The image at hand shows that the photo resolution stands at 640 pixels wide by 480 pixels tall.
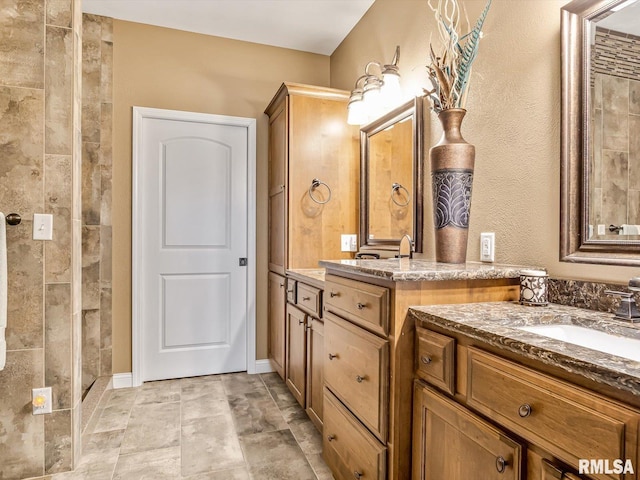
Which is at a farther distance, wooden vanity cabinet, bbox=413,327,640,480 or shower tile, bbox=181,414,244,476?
shower tile, bbox=181,414,244,476

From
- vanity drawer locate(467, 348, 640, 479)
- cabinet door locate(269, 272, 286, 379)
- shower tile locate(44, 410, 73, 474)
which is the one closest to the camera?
vanity drawer locate(467, 348, 640, 479)

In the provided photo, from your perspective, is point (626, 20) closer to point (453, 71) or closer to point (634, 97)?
point (634, 97)

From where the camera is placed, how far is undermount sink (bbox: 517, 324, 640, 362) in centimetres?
93

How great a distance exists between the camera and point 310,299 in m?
2.17

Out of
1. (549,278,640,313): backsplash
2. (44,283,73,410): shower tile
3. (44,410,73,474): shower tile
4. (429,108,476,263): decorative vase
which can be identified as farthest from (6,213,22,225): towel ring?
(549,278,640,313): backsplash

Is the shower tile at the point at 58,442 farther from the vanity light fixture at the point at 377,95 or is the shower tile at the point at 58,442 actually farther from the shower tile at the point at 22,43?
the vanity light fixture at the point at 377,95

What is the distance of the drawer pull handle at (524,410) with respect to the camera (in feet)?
2.62

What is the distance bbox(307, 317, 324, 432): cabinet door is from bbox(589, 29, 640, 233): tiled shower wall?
1.33 meters

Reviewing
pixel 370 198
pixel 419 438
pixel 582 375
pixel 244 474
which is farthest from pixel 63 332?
pixel 582 375

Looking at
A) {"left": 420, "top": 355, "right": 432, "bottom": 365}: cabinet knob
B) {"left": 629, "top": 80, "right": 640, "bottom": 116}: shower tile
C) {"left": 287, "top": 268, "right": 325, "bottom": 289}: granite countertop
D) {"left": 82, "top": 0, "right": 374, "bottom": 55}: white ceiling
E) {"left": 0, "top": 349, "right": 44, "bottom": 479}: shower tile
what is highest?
{"left": 82, "top": 0, "right": 374, "bottom": 55}: white ceiling

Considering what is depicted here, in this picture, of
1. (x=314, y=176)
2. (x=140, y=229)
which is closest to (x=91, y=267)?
(x=140, y=229)

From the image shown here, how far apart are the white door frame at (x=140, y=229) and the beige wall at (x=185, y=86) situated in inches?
2.1

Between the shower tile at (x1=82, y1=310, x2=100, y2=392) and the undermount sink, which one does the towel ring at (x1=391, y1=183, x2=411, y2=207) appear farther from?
the shower tile at (x1=82, y1=310, x2=100, y2=392)

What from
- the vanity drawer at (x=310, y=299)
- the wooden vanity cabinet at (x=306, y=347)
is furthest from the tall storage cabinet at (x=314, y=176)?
the vanity drawer at (x=310, y=299)
